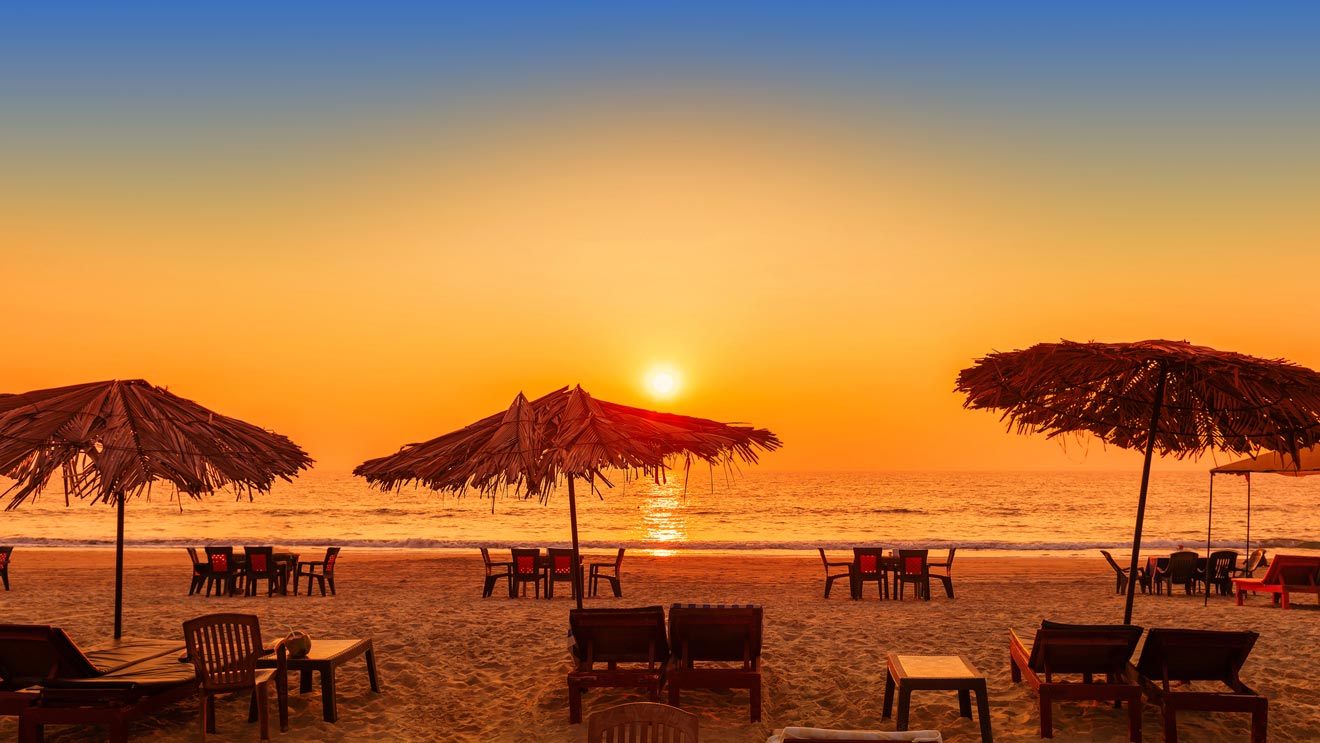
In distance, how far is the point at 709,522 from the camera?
5912cm

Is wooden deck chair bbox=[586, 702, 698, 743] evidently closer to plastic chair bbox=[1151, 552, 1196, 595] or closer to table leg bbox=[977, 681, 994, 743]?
table leg bbox=[977, 681, 994, 743]

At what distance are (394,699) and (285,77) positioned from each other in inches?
649

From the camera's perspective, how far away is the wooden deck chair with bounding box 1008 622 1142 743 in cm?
717

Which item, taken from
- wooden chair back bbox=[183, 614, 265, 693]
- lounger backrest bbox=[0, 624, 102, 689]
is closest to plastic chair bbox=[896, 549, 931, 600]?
wooden chair back bbox=[183, 614, 265, 693]

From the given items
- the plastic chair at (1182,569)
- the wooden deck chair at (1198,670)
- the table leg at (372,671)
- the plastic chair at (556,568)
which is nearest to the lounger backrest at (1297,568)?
the plastic chair at (1182,569)

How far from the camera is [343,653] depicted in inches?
319

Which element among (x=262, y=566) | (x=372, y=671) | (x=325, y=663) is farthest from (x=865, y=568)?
(x=325, y=663)

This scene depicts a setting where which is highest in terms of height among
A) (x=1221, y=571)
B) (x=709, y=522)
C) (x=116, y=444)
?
(x=116, y=444)

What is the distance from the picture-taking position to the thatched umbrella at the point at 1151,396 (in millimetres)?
7328

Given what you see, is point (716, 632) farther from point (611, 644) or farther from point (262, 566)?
point (262, 566)

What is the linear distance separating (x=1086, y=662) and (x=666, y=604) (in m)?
10.3

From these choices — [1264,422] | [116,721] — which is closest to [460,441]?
[116,721]

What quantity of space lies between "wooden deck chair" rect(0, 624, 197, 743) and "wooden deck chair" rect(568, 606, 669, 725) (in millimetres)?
3050

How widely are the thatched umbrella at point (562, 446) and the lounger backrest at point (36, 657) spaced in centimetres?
303
